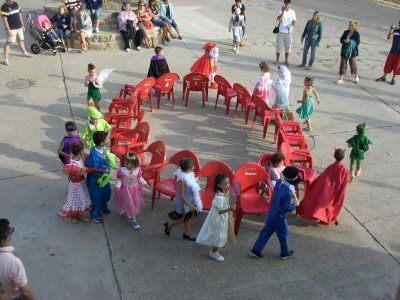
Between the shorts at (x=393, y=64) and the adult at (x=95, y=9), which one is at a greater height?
the adult at (x=95, y=9)

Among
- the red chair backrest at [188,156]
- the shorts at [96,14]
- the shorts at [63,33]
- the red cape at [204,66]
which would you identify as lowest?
the red chair backrest at [188,156]

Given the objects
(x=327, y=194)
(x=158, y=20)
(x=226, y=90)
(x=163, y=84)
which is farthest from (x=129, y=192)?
(x=158, y=20)

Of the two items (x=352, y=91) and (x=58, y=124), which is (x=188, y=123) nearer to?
(x=58, y=124)

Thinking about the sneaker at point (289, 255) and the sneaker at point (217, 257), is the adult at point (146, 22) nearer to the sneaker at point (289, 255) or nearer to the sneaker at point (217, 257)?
the sneaker at point (217, 257)

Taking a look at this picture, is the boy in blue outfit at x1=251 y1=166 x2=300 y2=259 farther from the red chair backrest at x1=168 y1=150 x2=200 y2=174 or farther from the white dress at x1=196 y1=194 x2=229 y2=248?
the red chair backrest at x1=168 y1=150 x2=200 y2=174

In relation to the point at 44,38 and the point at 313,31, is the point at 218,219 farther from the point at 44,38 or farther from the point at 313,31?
the point at 44,38

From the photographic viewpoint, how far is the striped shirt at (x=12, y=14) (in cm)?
1279

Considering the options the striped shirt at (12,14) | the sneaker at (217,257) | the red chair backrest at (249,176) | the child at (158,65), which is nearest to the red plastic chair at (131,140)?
the red chair backrest at (249,176)

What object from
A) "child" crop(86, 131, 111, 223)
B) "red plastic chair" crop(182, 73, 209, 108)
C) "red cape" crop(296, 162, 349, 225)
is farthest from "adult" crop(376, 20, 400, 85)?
"child" crop(86, 131, 111, 223)

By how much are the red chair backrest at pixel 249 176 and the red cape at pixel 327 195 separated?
73cm

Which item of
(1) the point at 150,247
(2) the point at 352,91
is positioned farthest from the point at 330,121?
(1) the point at 150,247

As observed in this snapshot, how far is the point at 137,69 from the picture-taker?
13359mm

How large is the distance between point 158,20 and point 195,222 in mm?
9498

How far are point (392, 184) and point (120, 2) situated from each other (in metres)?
12.1
